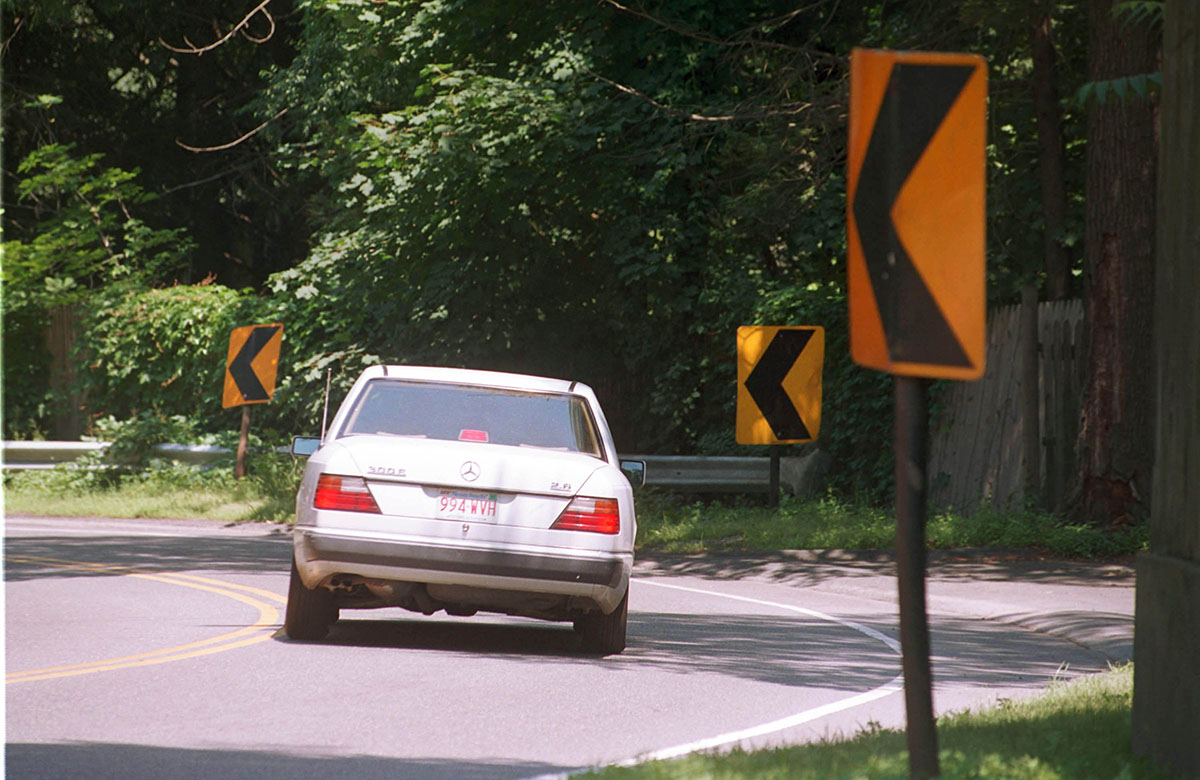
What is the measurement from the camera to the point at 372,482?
8.77 m

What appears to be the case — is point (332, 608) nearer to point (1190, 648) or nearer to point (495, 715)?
point (495, 715)

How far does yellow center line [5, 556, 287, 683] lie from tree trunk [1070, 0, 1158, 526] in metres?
8.18

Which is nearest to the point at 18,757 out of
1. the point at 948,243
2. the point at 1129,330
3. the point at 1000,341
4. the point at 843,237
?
the point at 948,243

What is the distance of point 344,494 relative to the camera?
344 inches

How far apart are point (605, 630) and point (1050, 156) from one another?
10.6 meters

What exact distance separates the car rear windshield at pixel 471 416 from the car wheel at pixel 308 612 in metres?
0.96

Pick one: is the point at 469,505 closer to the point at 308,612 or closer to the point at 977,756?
the point at 308,612

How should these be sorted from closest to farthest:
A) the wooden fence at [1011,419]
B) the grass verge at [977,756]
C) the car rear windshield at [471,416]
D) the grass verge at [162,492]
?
the grass verge at [977,756]
the car rear windshield at [471,416]
the wooden fence at [1011,419]
the grass verge at [162,492]

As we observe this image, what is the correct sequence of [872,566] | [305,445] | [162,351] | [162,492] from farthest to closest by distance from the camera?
[162,351], [162,492], [872,566], [305,445]

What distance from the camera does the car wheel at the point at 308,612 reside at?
9.28 m

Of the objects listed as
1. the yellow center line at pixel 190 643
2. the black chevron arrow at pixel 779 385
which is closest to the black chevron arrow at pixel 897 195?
the yellow center line at pixel 190 643

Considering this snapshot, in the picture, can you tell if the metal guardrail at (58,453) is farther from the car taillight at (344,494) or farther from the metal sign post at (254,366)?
the car taillight at (344,494)

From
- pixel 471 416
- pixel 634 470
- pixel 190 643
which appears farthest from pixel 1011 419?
pixel 190 643

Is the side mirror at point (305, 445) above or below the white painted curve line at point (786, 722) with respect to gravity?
above
